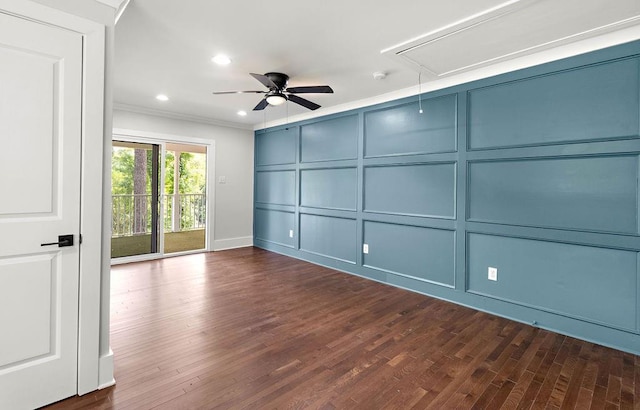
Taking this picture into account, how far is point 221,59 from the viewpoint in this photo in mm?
3107

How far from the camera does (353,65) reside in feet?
10.7

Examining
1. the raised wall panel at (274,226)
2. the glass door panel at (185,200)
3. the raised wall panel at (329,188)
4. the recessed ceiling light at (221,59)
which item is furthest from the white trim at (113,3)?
the glass door panel at (185,200)

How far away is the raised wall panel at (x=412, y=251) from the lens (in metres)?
3.66

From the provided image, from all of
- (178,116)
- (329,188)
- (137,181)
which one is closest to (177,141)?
(178,116)

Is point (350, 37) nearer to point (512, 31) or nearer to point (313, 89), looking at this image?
point (313, 89)

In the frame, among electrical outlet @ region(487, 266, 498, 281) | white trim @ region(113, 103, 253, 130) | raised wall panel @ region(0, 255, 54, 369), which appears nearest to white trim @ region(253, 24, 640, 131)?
electrical outlet @ region(487, 266, 498, 281)

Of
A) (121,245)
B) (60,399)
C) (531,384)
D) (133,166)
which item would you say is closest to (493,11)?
(531,384)

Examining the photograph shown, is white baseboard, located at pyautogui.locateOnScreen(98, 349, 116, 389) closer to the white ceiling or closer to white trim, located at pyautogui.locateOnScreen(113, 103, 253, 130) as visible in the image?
the white ceiling

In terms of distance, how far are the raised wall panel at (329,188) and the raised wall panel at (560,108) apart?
6.05 feet

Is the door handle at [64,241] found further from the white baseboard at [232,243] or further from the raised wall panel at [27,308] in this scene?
the white baseboard at [232,243]

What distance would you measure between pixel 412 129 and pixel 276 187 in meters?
3.07

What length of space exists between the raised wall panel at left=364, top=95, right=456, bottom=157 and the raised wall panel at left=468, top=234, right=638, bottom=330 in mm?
1206

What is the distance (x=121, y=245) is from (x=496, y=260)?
630cm

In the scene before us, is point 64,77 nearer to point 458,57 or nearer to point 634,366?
point 458,57
